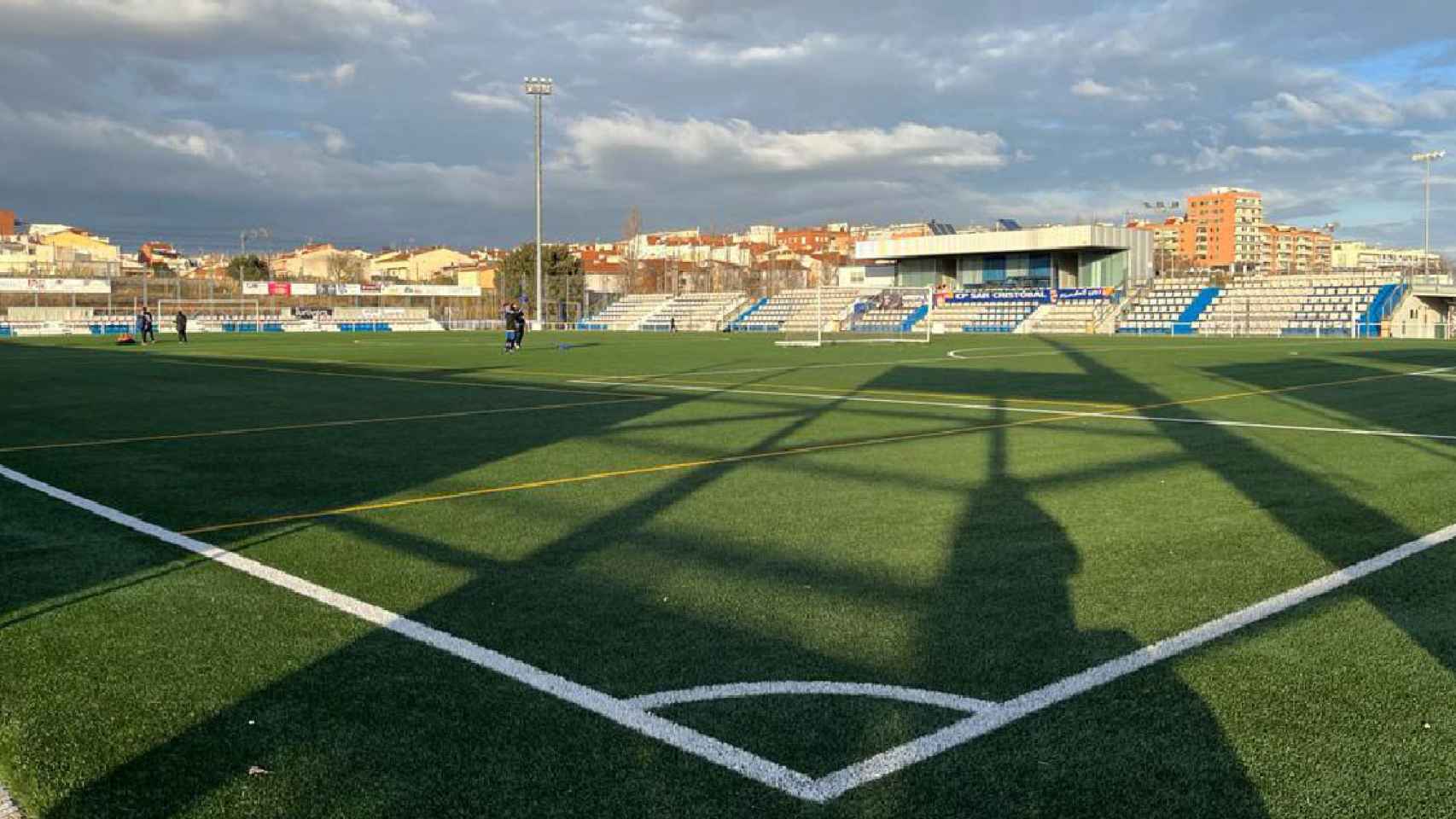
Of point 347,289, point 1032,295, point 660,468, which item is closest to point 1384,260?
point 1032,295

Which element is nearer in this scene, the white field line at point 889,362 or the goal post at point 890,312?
the white field line at point 889,362

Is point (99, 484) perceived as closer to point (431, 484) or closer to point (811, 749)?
point (431, 484)

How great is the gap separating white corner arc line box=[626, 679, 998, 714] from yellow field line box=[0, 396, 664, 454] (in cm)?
1010

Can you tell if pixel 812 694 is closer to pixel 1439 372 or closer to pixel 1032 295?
pixel 1439 372

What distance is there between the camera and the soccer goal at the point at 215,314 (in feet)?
229

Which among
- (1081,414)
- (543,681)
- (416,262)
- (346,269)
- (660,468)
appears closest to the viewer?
(543,681)

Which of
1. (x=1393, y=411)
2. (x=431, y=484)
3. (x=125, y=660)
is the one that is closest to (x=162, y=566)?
(x=125, y=660)

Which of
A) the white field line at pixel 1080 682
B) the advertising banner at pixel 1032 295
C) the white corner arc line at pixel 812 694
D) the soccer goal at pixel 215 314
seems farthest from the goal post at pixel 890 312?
the white corner arc line at pixel 812 694

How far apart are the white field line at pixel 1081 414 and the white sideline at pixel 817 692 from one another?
7.33m

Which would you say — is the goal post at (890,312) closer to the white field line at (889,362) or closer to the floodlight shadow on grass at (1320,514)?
the white field line at (889,362)

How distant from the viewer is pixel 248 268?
11688cm

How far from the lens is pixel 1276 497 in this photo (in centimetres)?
810

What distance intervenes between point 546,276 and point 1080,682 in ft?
301

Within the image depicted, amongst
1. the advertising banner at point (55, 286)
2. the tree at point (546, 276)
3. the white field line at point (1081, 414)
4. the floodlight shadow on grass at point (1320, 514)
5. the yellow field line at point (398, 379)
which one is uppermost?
the tree at point (546, 276)
